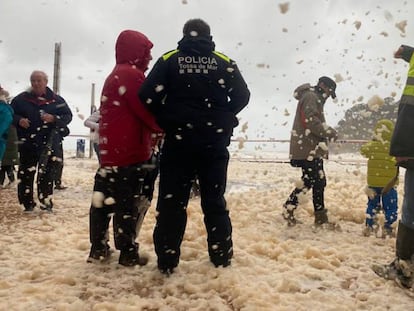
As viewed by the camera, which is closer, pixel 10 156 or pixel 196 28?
pixel 196 28

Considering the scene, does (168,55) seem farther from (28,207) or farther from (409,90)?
(28,207)

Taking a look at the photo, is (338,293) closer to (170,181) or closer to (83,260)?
(170,181)

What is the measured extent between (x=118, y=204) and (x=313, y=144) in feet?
8.91

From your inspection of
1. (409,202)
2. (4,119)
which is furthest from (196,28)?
(4,119)

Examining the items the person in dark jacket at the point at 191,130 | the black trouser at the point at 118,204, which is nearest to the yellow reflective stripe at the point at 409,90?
the person in dark jacket at the point at 191,130

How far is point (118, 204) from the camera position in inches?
119

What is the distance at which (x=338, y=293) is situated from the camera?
268 centimetres

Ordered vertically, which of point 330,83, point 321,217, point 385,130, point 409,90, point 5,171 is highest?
point 330,83

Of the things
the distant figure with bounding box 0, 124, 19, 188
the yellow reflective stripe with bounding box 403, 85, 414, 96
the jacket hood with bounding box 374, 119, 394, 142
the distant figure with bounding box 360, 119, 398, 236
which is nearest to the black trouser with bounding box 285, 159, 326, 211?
the distant figure with bounding box 360, 119, 398, 236

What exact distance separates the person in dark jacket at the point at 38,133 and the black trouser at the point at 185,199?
2976 millimetres

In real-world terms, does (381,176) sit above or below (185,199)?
above

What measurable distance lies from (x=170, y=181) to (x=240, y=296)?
3.22 ft

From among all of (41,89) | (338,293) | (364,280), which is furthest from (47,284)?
(41,89)

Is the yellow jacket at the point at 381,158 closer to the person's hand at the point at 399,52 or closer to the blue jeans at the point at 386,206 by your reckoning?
the blue jeans at the point at 386,206
